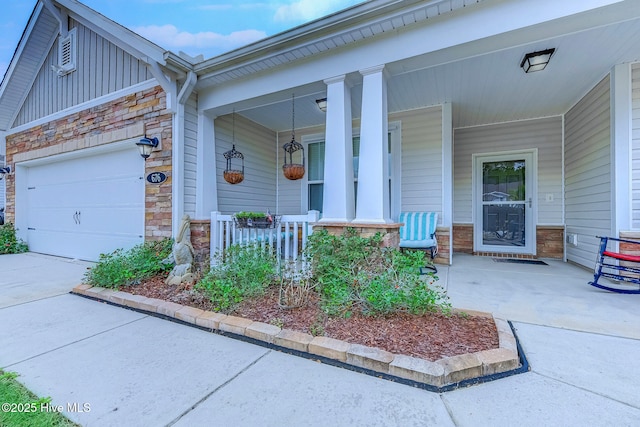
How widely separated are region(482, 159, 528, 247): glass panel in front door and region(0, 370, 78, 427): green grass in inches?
250

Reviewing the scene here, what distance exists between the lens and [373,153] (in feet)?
9.97

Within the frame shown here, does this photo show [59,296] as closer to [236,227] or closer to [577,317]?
[236,227]

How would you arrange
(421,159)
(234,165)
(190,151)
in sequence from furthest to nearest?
(234,165) < (421,159) < (190,151)

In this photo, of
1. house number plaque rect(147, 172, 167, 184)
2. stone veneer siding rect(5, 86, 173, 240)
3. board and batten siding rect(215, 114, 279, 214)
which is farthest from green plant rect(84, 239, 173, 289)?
board and batten siding rect(215, 114, 279, 214)

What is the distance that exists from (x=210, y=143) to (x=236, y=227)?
1456mm

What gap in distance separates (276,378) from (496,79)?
14.5 ft

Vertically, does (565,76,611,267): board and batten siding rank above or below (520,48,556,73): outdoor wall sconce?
below

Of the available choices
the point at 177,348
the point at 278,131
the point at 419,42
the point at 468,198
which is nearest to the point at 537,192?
the point at 468,198

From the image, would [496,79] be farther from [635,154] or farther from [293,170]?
[293,170]

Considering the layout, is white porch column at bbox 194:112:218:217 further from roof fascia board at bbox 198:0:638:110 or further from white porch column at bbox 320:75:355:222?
white porch column at bbox 320:75:355:222

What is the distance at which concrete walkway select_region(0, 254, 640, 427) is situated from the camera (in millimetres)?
1322

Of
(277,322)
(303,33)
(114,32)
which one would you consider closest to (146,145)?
(114,32)

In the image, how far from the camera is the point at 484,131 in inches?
224

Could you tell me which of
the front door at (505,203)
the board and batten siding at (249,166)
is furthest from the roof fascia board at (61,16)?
the front door at (505,203)
